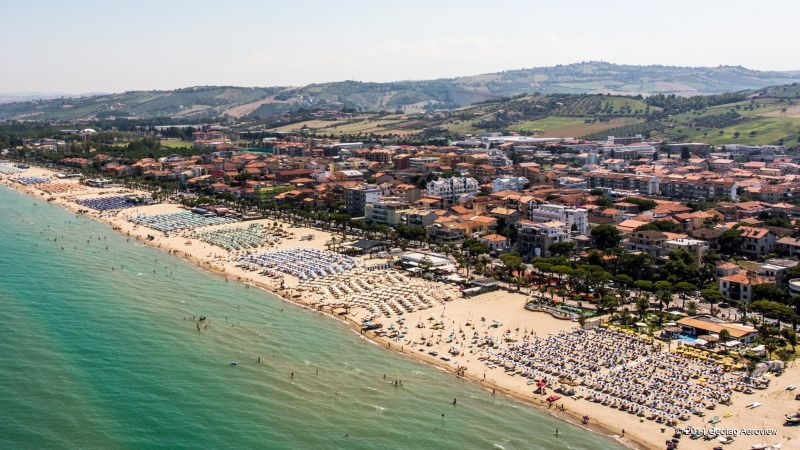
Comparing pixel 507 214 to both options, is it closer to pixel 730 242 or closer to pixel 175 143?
pixel 730 242

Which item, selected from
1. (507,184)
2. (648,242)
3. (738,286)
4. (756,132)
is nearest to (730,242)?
(648,242)

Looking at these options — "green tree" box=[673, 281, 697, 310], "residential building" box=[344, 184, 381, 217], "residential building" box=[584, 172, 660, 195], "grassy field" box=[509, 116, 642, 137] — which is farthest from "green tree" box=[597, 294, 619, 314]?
"grassy field" box=[509, 116, 642, 137]

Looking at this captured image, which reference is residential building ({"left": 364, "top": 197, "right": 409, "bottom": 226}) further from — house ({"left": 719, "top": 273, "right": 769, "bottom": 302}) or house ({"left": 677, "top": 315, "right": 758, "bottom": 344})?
house ({"left": 677, "top": 315, "right": 758, "bottom": 344})

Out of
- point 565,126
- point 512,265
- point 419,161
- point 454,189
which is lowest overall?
point 512,265

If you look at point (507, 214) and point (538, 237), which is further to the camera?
point (507, 214)

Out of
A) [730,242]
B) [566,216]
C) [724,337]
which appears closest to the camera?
[724,337]

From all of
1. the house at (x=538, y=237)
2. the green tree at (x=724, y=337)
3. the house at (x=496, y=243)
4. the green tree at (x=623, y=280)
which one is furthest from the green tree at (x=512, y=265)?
the green tree at (x=724, y=337)

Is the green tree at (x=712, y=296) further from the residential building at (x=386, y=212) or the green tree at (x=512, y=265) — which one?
the residential building at (x=386, y=212)

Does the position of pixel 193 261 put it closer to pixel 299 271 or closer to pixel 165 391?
pixel 299 271
